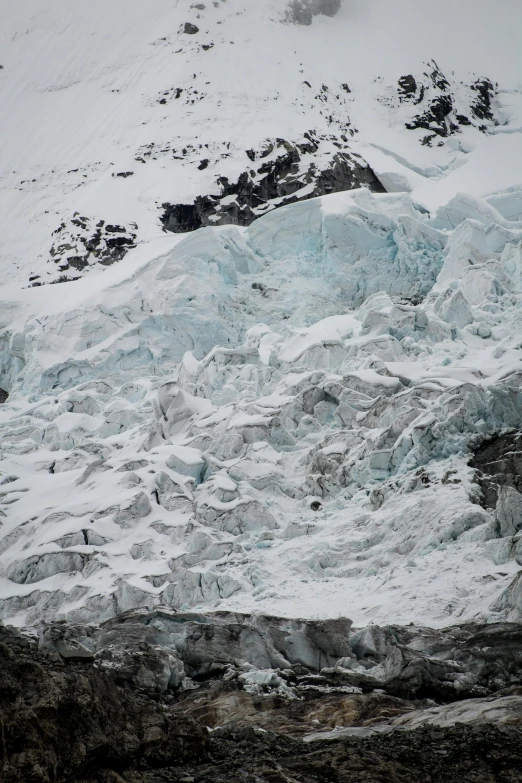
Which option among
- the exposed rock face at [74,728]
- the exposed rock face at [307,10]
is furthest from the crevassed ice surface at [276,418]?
the exposed rock face at [307,10]

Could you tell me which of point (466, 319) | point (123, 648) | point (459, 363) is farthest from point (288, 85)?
point (123, 648)

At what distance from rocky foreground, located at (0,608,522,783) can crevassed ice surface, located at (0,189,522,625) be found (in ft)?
6.89

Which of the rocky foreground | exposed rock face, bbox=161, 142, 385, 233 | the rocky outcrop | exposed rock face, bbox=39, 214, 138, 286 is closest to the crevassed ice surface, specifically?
the rocky outcrop

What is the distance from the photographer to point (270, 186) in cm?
4825

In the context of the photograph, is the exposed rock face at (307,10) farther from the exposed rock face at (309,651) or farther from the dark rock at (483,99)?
the exposed rock face at (309,651)

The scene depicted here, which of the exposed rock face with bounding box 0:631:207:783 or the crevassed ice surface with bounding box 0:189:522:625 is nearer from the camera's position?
the exposed rock face with bounding box 0:631:207:783

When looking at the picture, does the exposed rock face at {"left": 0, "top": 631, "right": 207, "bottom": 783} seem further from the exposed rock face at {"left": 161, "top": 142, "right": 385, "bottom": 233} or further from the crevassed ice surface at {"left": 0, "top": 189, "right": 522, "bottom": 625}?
the exposed rock face at {"left": 161, "top": 142, "right": 385, "bottom": 233}

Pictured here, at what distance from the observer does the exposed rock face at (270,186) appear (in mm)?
46906

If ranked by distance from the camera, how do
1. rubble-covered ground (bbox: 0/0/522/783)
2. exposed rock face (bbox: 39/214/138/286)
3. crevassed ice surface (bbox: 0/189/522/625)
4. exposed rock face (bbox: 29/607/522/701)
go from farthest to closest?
1. exposed rock face (bbox: 39/214/138/286)
2. crevassed ice surface (bbox: 0/189/522/625)
3. exposed rock face (bbox: 29/607/522/701)
4. rubble-covered ground (bbox: 0/0/522/783)

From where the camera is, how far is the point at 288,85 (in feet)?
178

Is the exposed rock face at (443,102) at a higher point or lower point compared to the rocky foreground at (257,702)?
lower

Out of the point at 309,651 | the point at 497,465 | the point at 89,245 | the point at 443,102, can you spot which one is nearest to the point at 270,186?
the point at 89,245

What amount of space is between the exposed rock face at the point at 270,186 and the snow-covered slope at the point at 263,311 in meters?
0.18

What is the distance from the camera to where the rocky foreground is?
6078 millimetres
